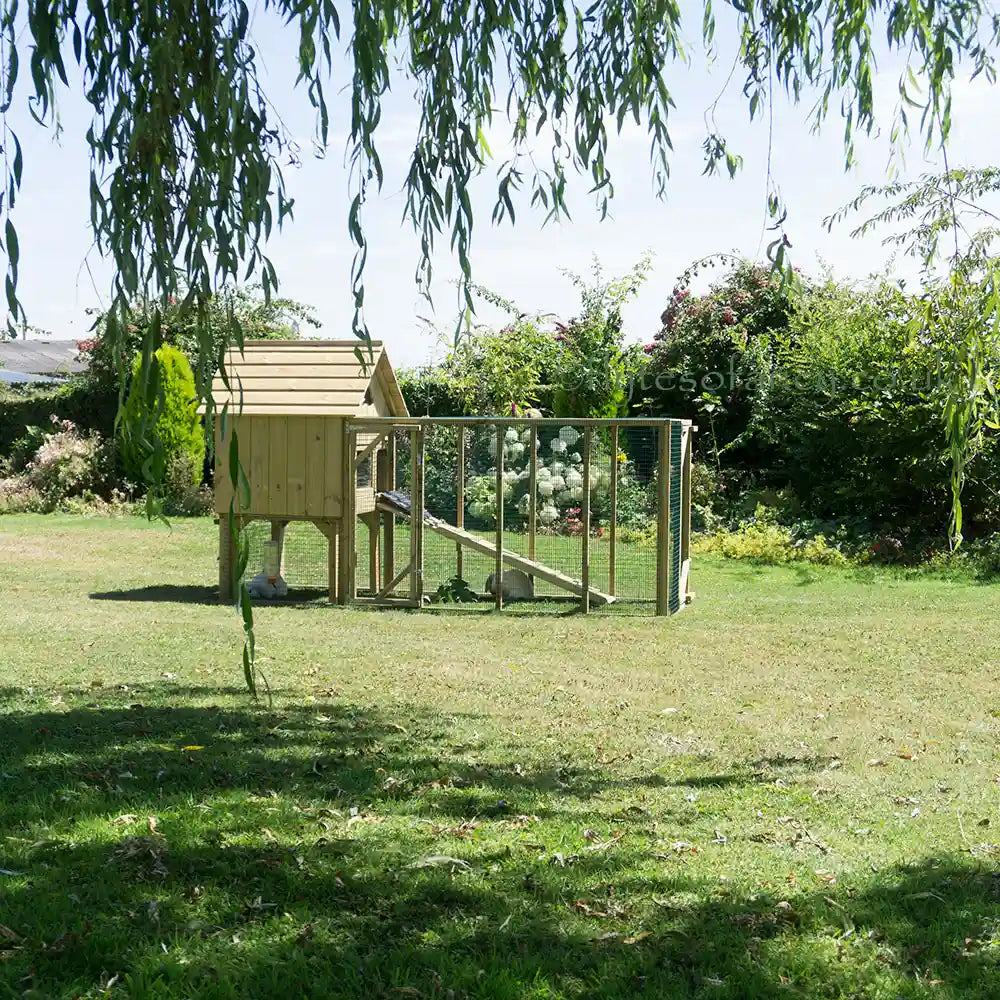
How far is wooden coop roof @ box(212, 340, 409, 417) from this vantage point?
10953 mm

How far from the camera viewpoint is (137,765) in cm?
504

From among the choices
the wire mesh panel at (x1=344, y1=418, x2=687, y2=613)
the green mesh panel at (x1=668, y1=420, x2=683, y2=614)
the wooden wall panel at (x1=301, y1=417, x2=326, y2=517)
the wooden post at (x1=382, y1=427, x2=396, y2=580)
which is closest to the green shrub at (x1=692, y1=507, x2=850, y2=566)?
the wire mesh panel at (x1=344, y1=418, x2=687, y2=613)

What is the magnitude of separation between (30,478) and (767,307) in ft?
38.1

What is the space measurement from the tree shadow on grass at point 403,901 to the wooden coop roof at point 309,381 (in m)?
6.10

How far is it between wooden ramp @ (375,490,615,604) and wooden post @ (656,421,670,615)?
0.73 metres

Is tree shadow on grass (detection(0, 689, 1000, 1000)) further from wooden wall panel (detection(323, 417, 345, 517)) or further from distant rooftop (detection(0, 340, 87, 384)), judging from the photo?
distant rooftop (detection(0, 340, 87, 384))

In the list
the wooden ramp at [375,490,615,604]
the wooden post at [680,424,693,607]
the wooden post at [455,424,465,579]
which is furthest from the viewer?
the wooden post at [680,424,693,607]

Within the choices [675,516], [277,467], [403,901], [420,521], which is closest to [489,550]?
[420,521]

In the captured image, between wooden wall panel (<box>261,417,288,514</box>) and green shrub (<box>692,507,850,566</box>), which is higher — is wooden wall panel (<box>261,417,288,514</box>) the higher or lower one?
the higher one

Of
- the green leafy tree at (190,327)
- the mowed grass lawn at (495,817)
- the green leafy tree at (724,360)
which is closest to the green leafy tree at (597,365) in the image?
the green leafy tree at (724,360)

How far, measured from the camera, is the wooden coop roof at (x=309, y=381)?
1095 cm

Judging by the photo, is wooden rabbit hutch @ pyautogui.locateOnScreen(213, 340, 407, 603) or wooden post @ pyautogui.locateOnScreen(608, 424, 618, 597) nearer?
wooden post @ pyautogui.locateOnScreen(608, 424, 618, 597)

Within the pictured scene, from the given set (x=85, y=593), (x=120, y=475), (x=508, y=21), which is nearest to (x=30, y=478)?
(x=120, y=475)

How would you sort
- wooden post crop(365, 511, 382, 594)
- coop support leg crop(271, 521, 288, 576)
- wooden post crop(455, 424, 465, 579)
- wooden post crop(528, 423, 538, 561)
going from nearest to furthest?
wooden post crop(528, 423, 538, 561)
wooden post crop(455, 424, 465, 579)
coop support leg crop(271, 521, 288, 576)
wooden post crop(365, 511, 382, 594)
